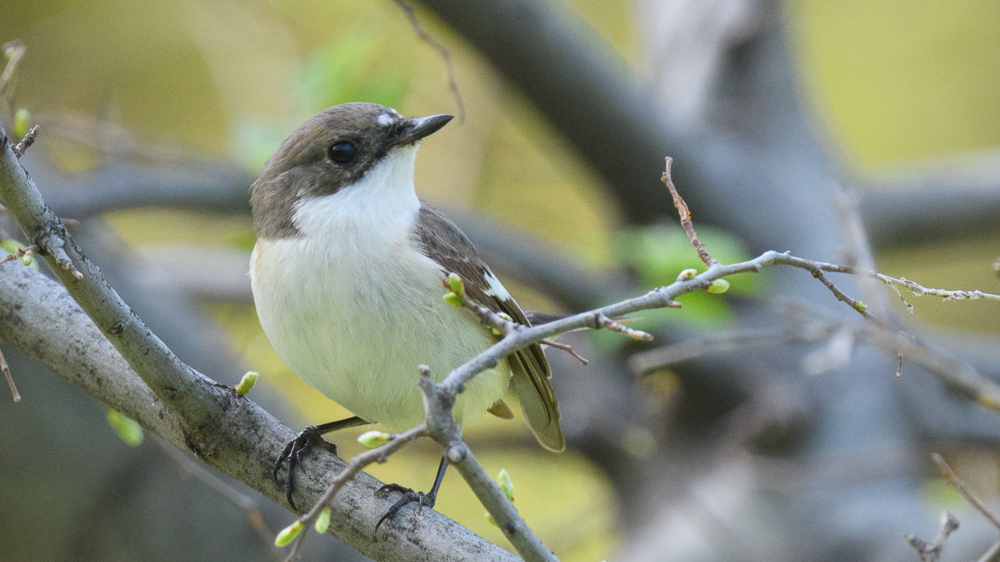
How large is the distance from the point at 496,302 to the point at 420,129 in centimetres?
62

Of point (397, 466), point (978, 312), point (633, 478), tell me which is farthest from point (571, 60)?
point (978, 312)

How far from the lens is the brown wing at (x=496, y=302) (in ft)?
8.24

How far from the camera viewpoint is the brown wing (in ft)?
8.24

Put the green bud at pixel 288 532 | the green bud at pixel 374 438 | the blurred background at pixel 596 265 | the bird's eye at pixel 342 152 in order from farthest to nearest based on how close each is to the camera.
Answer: the blurred background at pixel 596 265 → the bird's eye at pixel 342 152 → the green bud at pixel 374 438 → the green bud at pixel 288 532

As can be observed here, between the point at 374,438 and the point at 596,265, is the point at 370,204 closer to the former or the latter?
the point at 374,438

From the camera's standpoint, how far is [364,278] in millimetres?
2219

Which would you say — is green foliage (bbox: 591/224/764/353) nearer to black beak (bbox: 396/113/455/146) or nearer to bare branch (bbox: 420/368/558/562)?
black beak (bbox: 396/113/455/146)

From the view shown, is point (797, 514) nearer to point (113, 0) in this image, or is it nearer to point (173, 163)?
point (173, 163)

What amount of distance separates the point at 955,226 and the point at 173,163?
5654mm

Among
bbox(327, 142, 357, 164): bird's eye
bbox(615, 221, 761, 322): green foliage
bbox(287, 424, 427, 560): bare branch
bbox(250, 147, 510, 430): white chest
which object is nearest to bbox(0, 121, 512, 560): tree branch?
bbox(250, 147, 510, 430): white chest

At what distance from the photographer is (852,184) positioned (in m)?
6.50

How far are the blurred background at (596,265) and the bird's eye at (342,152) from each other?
1.68 ft

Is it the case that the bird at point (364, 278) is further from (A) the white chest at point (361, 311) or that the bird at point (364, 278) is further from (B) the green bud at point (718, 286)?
(B) the green bud at point (718, 286)

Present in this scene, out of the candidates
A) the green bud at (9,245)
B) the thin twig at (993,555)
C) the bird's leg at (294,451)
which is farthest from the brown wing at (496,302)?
the thin twig at (993,555)
